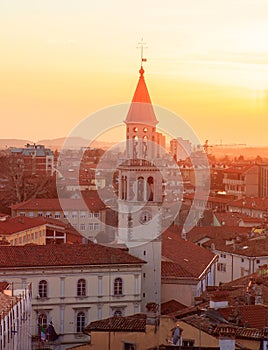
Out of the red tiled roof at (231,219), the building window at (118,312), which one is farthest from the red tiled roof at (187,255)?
the red tiled roof at (231,219)

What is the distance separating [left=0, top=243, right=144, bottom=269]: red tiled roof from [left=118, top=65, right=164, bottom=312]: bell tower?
108cm

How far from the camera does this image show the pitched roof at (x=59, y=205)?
66.9 metres

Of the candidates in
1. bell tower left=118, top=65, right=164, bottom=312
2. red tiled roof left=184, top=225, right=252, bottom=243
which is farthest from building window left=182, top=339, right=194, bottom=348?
red tiled roof left=184, top=225, right=252, bottom=243

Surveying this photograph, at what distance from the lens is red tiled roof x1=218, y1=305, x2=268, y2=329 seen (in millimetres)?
20312

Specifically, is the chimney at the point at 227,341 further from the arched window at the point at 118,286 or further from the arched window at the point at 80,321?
the arched window at the point at 118,286

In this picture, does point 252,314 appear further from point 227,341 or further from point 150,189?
point 150,189

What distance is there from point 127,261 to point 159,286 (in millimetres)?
1911

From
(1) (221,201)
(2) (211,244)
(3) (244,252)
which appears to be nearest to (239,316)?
(3) (244,252)

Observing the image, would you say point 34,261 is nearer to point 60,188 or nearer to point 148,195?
point 148,195

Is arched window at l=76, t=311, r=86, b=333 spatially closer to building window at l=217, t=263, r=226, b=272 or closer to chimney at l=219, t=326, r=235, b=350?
building window at l=217, t=263, r=226, b=272

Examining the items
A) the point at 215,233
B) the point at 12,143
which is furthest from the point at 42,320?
the point at 12,143

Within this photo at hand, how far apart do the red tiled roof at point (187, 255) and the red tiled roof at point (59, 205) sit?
21313mm

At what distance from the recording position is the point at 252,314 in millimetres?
20969

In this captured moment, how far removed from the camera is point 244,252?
142 feet
